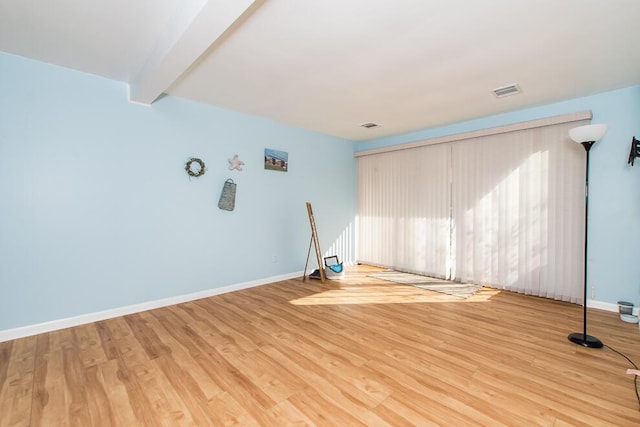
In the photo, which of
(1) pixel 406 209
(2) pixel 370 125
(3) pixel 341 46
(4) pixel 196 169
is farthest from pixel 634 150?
(4) pixel 196 169

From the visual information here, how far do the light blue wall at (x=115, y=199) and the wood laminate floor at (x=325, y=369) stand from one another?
48 centimetres

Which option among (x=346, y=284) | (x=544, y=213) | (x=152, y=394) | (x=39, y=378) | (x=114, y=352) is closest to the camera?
(x=152, y=394)

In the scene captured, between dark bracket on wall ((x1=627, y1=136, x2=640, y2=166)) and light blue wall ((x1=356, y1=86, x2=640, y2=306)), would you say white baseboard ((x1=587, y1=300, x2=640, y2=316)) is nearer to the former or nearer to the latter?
light blue wall ((x1=356, y1=86, x2=640, y2=306))

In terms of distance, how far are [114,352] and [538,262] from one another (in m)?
5.04

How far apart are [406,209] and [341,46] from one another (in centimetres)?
346

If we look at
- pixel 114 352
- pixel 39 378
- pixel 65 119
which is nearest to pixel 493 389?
pixel 114 352

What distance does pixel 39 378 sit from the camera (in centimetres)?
206

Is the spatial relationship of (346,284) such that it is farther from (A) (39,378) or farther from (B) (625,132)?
(B) (625,132)

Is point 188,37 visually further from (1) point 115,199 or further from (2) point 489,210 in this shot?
(2) point 489,210

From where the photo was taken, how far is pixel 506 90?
330cm

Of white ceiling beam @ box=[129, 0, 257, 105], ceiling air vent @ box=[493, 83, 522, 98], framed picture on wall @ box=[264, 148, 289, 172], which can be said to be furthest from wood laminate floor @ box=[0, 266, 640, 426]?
ceiling air vent @ box=[493, 83, 522, 98]

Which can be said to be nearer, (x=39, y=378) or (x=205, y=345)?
(x=39, y=378)

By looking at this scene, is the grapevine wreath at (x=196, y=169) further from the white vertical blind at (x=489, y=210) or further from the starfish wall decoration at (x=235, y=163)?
the white vertical blind at (x=489, y=210)

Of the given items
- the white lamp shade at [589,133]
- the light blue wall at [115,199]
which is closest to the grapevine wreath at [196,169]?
the light blue wall at [115,199]
